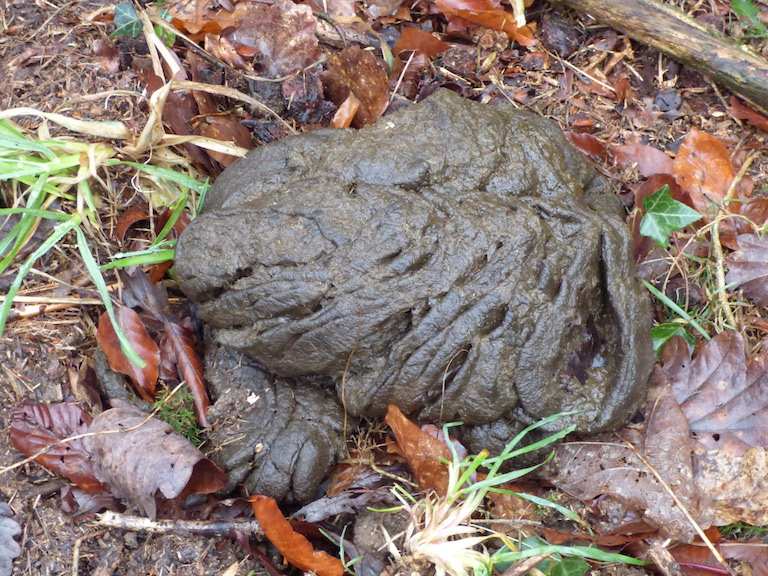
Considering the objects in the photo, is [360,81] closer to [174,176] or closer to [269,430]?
[174,176]

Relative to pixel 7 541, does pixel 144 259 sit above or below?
above

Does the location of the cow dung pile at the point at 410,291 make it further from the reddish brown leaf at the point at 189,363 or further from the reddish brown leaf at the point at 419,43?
the reddish brown leaf at the point at 419,43

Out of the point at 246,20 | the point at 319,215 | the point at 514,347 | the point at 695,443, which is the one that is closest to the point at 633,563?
the point at 695,443

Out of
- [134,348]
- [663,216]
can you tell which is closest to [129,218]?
[134,348]

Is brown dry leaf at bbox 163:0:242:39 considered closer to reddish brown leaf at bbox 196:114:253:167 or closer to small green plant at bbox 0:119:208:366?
reddish brown leaf at bbox 196:114:253:167

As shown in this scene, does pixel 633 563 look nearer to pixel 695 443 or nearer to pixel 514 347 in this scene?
pixel 695 443

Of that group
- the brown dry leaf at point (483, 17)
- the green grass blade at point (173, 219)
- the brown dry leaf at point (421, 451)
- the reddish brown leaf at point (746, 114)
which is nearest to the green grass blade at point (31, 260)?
the green grass blade at point (173, 219)
